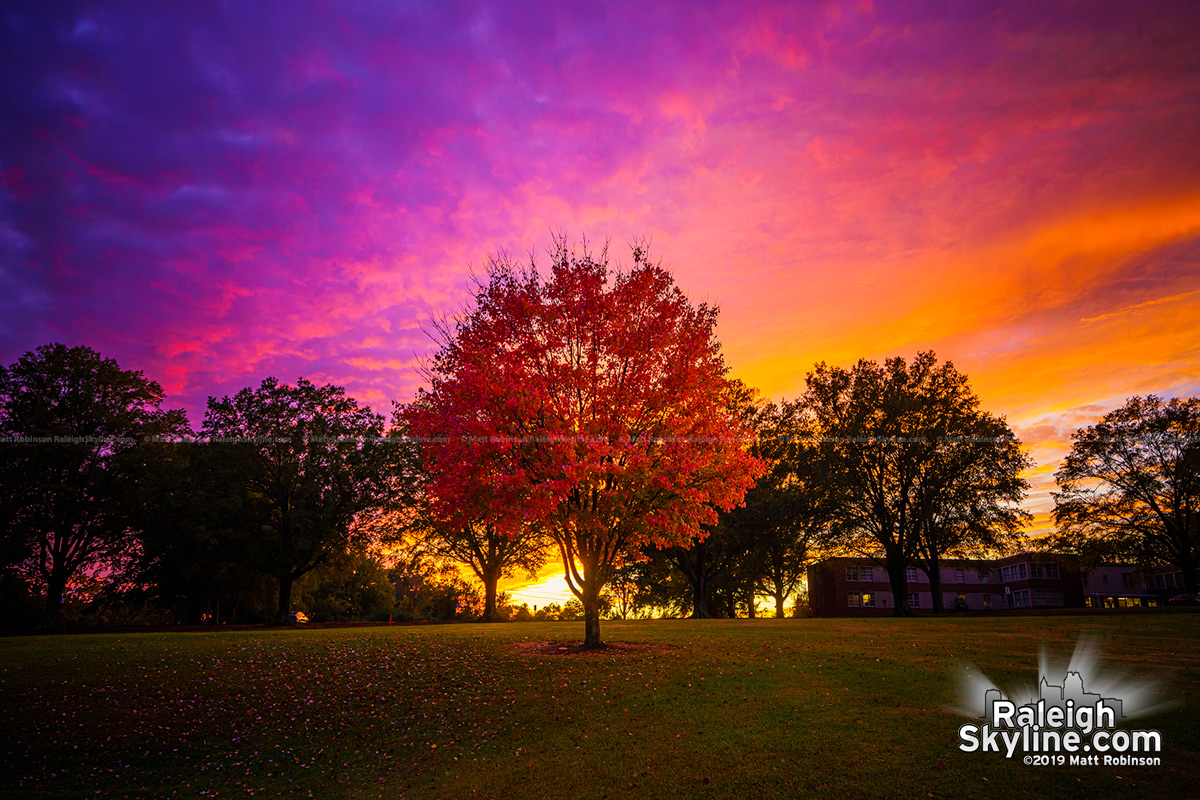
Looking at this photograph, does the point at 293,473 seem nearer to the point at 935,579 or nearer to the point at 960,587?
the point at 935,579

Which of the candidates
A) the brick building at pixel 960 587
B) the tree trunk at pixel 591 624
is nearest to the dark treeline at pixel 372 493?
the tree trunk at pixel 591 624

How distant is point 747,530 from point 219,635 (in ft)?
110

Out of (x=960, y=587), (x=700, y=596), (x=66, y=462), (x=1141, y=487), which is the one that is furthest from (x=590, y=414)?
(x=960, y=587)

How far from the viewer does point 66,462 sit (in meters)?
40.2

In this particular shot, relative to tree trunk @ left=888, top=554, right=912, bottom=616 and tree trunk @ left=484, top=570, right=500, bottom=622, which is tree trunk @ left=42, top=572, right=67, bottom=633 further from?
tree trunk @ left=888, top=554, right=912, bottom=616

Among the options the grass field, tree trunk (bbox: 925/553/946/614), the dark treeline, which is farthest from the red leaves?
tree trunk (bbox: 925/553/946/614)

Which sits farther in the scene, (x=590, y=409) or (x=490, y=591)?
(x=490, y=591)

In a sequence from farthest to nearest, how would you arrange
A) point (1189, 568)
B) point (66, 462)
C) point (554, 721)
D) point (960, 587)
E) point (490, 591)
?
point (960, 587) < point (490, 591) < point (1189, 568) < point (66, 462) < point (554, 721)

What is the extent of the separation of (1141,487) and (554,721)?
6149 cm

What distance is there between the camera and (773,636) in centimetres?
2417

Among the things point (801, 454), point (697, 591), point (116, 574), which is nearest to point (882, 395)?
point (801, 454)

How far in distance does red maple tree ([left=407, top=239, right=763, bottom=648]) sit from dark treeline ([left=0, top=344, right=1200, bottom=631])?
21.2 meters

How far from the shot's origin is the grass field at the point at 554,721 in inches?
406

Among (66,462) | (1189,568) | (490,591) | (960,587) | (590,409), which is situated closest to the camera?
(590,409)
